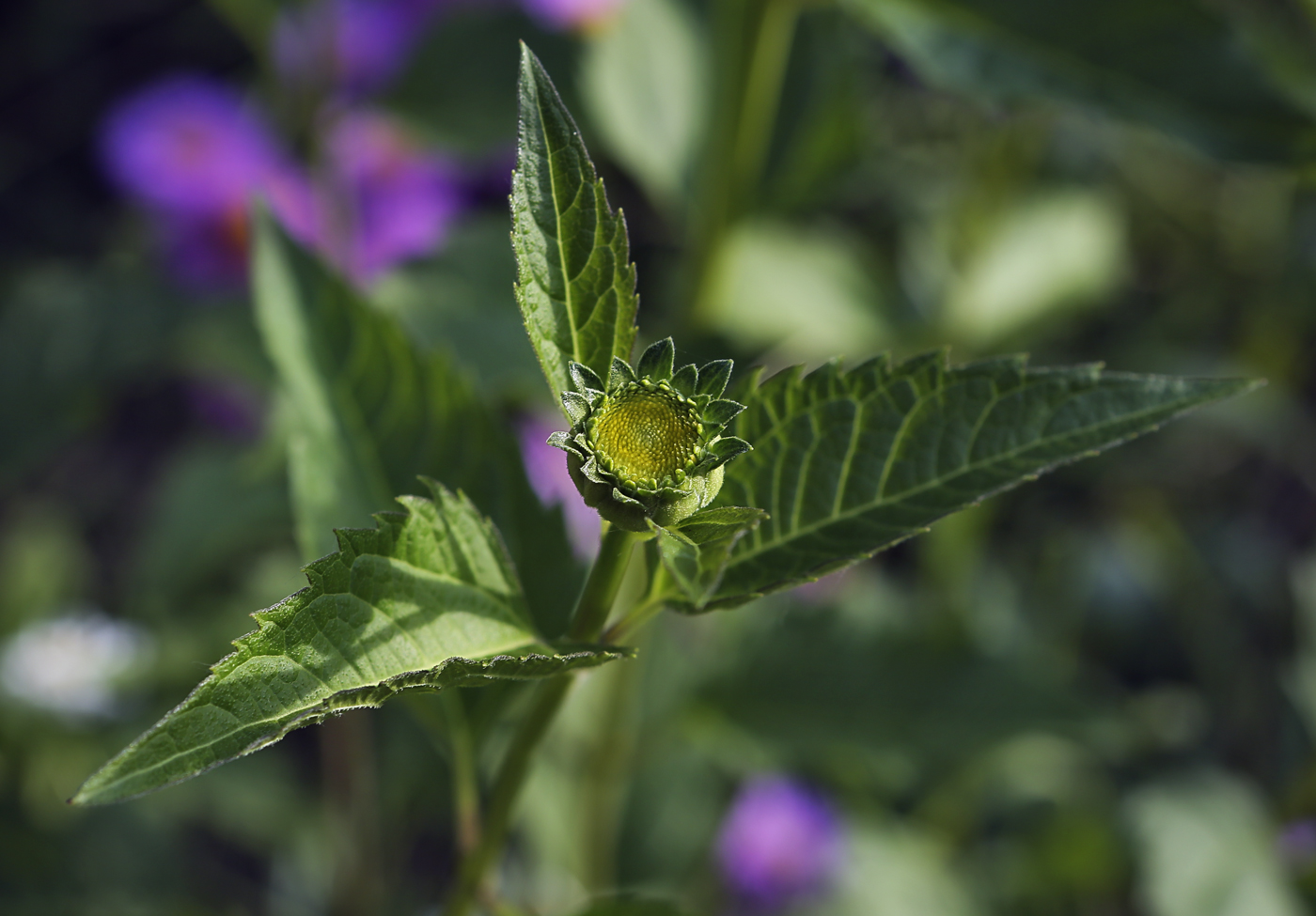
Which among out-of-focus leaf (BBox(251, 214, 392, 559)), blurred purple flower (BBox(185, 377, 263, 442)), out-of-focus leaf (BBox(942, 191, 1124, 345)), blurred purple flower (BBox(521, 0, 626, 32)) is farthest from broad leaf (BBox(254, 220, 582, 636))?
out-of-focus leaf (BBox(942, 191, 1124, 345))

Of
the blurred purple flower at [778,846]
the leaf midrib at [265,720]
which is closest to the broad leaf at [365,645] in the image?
the leaf midrib at [265,720]

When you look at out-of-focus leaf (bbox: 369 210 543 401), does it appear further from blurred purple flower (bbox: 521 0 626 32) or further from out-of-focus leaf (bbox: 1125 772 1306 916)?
out-of-focus leaf (bbox: 1125 772 1306 916)

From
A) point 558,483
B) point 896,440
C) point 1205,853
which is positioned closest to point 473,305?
point 558,483

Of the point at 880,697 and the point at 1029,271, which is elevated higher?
the point at 1029,271

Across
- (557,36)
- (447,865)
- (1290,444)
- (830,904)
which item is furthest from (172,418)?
(1290,444)

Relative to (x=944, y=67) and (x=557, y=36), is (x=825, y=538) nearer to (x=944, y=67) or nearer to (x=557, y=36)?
(x=944, y=67)

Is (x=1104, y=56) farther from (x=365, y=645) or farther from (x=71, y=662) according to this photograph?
(x=71, y=662)
